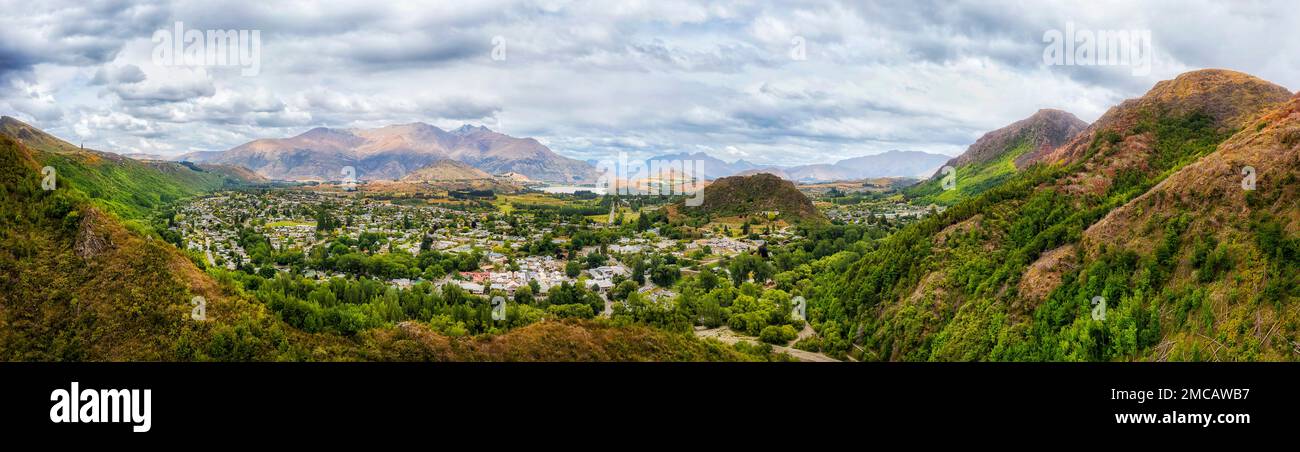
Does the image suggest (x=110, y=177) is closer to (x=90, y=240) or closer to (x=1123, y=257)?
(x=90, y=240)

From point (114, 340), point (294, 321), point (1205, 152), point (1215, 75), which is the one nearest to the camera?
point (114, 340)

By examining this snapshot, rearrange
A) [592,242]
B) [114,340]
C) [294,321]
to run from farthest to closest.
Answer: [592,242], [294,321], [114,340]

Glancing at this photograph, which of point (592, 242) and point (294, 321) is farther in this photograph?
point (592, 242)

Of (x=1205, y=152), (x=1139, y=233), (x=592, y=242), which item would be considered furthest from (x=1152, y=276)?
(x=592, y=242)

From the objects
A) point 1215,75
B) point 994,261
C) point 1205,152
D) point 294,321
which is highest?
point 1215,75

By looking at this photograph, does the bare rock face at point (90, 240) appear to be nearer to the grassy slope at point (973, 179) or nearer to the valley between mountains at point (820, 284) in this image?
the valley between mountains at point (820, 284)

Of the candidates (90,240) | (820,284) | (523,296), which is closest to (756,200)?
(820,284)
